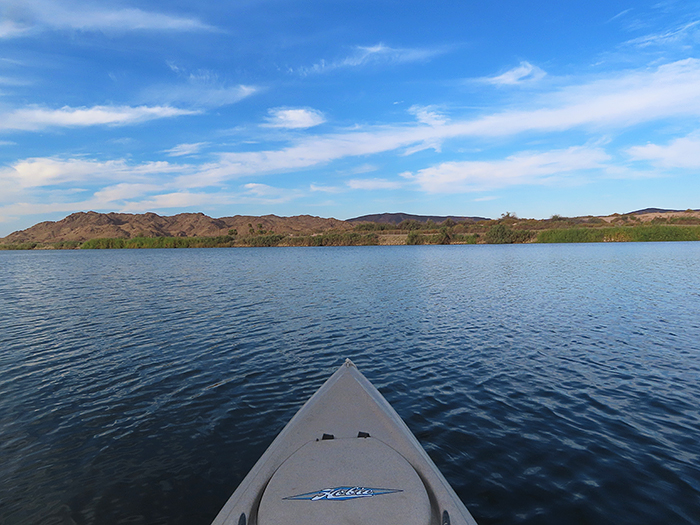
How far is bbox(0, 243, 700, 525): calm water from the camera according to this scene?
6.55 m

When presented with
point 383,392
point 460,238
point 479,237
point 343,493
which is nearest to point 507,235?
point 479,237

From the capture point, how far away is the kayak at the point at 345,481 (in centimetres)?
427

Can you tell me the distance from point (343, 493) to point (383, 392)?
6.51 meters

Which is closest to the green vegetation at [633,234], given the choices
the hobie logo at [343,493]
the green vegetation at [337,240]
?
the green vegetation at [337,240]

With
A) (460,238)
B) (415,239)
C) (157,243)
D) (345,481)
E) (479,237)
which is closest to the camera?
(345,481)

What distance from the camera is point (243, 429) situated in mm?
8883

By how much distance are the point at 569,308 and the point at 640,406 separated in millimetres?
13767

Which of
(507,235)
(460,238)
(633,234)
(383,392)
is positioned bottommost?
(383,392)

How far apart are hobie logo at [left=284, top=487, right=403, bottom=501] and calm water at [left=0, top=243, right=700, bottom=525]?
2633mm

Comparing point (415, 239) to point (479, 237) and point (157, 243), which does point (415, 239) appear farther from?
point (157, 243)

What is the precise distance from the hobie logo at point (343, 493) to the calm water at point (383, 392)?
8.64 ft

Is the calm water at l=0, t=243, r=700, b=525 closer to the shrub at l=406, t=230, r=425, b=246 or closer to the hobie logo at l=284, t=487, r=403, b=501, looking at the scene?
the hobie logo at l=284, t=487, r=403, b=501

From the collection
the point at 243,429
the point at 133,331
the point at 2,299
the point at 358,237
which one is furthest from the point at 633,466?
the point at 358,237

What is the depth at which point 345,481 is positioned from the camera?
4.81 m
